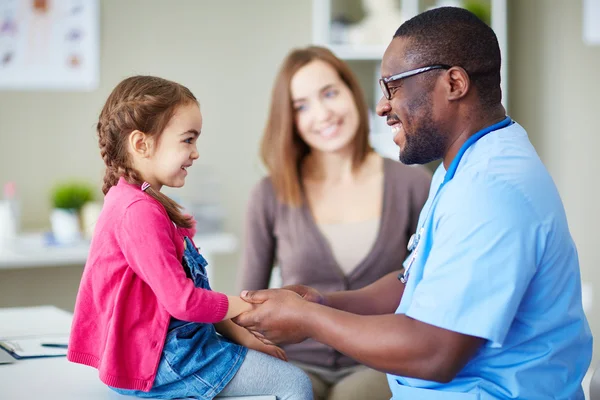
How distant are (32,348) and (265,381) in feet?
1.90

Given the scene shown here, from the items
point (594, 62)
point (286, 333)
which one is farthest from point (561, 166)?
point (286, 333)

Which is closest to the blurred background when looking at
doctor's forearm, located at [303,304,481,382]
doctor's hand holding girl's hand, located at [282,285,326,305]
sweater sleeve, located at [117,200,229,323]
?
doctor's hand holding girl's hand, located at [282,285,326,305]

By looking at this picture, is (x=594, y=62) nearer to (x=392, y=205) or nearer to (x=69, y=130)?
(x=392, y=205)

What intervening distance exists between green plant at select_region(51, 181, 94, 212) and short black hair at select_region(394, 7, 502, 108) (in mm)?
2312

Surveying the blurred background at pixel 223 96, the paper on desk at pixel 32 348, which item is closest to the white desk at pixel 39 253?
the blurred background at pixel 223 96

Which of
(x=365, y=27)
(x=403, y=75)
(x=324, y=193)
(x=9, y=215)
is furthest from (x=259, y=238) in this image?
(x=365, y=27)

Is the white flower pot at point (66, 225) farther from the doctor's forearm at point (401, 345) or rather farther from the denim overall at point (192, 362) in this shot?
the doctor's forearm at point (401, 345)

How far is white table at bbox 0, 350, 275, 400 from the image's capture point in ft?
4.35

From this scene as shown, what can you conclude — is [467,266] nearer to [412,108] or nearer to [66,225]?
[412,108]

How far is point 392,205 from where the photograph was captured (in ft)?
7.20

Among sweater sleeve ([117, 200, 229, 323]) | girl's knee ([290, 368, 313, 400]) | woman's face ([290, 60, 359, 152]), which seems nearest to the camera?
sweater sleeve ([117, 200, 229, 323])

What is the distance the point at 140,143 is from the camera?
140 cm

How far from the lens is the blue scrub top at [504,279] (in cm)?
116

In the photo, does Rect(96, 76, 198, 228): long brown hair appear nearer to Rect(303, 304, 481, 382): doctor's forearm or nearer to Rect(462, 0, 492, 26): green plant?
Rect(303, 304, 481, 382): doctor's forearm
